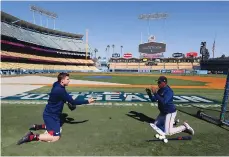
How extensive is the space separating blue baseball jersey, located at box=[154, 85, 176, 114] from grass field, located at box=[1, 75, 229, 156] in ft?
2.85

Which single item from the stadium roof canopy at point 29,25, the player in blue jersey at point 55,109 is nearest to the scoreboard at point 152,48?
the stadium roof canopy at point 29,25

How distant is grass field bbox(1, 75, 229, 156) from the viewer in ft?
16.4

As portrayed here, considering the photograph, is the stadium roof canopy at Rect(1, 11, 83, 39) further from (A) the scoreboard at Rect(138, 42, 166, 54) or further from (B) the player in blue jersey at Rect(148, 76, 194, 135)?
(B) the player in blue jersey at Rect(148, 76, 194, 135)

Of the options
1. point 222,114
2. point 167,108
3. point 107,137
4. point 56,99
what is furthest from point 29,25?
point 222,114

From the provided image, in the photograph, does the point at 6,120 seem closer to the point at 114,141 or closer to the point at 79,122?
the point at 79,122

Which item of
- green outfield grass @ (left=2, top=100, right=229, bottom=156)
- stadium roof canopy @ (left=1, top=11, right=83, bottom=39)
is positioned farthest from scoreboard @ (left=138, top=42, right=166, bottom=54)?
green outfield grass @ (left=2, top=100, right=229, bottom=156)

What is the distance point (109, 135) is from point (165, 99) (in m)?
1.97

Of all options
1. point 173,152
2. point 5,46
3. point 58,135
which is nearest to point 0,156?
point 58,135

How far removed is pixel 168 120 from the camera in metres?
6.24

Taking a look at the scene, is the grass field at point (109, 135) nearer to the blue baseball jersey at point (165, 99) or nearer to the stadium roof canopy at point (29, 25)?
the blue baseball jersey at point (165, 99)

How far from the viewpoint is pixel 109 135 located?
6.13 metres

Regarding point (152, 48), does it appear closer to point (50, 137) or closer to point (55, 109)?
point (55, 109)

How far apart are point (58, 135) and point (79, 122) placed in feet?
6.24

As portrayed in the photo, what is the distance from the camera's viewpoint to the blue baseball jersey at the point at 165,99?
6156 millimetres
